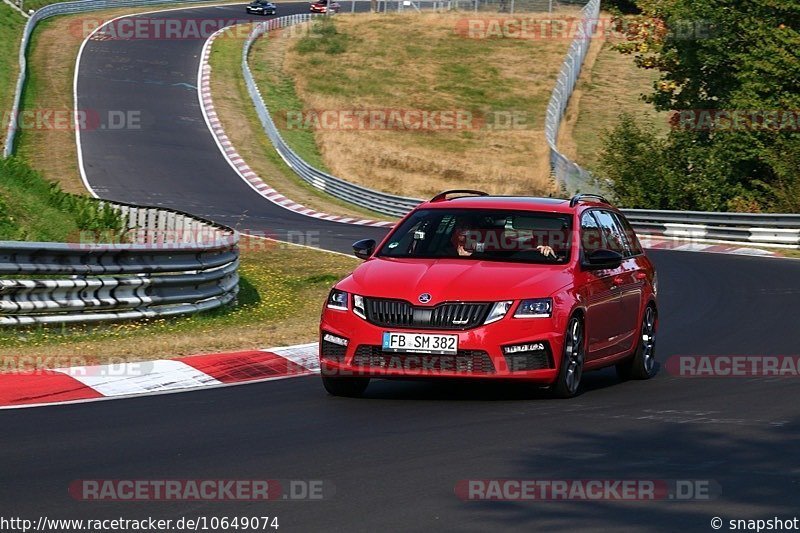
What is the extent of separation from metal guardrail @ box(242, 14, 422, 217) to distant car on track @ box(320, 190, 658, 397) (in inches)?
1022

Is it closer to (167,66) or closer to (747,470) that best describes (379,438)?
(747,470)

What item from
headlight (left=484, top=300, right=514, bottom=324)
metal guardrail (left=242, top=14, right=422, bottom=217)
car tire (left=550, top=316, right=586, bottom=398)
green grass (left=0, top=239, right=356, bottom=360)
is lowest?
metal guardrail (left=242, top=14, right=422, bottom=217)

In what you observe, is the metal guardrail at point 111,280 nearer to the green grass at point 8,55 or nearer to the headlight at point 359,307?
the headlight at point 359,307

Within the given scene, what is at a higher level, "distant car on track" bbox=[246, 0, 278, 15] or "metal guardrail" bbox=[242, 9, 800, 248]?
"distant car on track" bbox=[246, 0, 278, 15]

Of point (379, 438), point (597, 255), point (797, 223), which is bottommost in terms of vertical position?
point (797, 223)

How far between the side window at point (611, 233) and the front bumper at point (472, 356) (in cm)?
215

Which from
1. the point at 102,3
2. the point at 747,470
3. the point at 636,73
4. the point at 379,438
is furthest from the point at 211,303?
the point at 102,3

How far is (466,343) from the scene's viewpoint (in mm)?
10273

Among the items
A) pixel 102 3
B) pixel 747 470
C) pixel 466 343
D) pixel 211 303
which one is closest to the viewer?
pixel 747 470

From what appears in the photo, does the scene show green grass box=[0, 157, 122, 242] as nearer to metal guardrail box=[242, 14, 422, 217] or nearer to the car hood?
the car hood

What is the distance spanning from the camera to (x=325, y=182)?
44.5 metres

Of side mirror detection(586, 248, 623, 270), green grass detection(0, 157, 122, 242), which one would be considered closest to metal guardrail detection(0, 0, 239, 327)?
green grass detection(0, 157, 122, 242)

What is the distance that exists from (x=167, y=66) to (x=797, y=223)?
121 feet

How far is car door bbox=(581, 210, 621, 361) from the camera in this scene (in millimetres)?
11312
